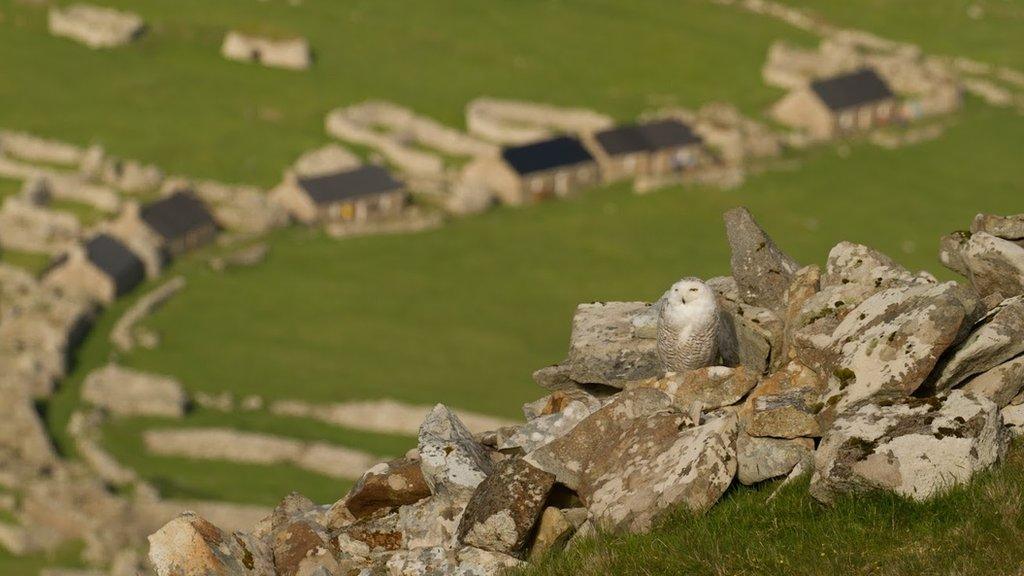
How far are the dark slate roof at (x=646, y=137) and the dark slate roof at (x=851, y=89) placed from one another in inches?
478

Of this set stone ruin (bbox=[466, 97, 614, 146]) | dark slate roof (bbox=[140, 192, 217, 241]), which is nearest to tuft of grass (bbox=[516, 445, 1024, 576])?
dark slate roof (bbox=[140, 192, 217, 241])

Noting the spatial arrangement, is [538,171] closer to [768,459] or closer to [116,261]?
[116,261]

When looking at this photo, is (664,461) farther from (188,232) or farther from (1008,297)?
(188,232)

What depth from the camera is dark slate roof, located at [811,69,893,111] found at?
129 meters

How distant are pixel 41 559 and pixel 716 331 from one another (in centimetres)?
5637

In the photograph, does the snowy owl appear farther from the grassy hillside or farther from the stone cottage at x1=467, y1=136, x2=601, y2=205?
the grassy hillside

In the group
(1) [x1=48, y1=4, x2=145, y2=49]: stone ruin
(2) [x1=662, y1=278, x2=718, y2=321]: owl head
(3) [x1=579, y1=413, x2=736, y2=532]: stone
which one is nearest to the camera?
(3) [x1=579, y1=413, x2=736, y2=532]: stone

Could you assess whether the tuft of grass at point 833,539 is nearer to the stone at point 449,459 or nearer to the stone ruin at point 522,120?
the stone at point 449,459

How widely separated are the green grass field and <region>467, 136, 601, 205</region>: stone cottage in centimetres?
228

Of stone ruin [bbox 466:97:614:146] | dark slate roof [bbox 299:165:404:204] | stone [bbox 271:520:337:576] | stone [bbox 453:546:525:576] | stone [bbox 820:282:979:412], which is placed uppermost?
stone [bbox 820:282:979:412]

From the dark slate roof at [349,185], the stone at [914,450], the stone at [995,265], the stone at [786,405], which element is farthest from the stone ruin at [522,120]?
the stone at [914,450]

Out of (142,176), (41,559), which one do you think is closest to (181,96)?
(142,176)

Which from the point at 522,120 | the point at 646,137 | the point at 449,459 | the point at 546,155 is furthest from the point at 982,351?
the point at 522,120

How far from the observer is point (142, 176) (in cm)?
12194
